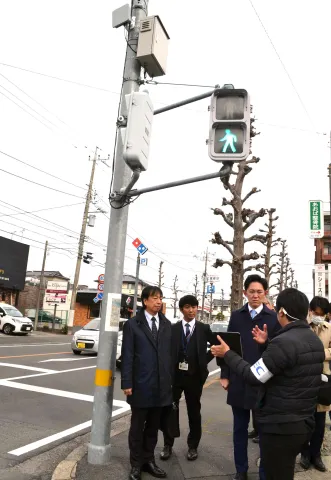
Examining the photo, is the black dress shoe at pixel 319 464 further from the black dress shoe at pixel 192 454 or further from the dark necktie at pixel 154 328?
the dark necktie at pixel 154 328

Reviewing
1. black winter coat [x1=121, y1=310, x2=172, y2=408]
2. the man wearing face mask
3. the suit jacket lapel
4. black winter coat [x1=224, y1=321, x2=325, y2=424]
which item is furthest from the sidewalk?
black winter coat [x1=224, y1=321, x2=325, y2=424]

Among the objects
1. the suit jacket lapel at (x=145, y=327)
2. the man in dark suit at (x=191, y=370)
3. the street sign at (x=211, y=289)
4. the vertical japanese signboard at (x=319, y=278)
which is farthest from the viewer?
the street sign at (x=211, y=289)

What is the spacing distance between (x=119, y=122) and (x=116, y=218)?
1162mm

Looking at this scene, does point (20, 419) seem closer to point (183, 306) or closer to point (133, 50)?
point (183, 306)

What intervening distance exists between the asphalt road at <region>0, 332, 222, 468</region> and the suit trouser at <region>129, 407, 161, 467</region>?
1549 mm

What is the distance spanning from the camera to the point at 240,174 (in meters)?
13.3

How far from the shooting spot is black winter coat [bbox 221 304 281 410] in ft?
Answer: 13.3

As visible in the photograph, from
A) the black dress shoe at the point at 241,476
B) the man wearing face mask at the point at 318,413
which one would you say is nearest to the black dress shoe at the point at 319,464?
the man wearing face mask at the point at 318,413

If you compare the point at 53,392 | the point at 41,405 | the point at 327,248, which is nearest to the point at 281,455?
the point at 41,405

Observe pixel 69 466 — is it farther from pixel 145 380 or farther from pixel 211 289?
pixel 211 289

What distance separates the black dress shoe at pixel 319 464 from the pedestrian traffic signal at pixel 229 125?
134 inches

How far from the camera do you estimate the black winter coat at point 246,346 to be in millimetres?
4055

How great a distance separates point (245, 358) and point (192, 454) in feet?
4.62

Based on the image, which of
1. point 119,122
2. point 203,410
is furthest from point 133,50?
point 203,410
